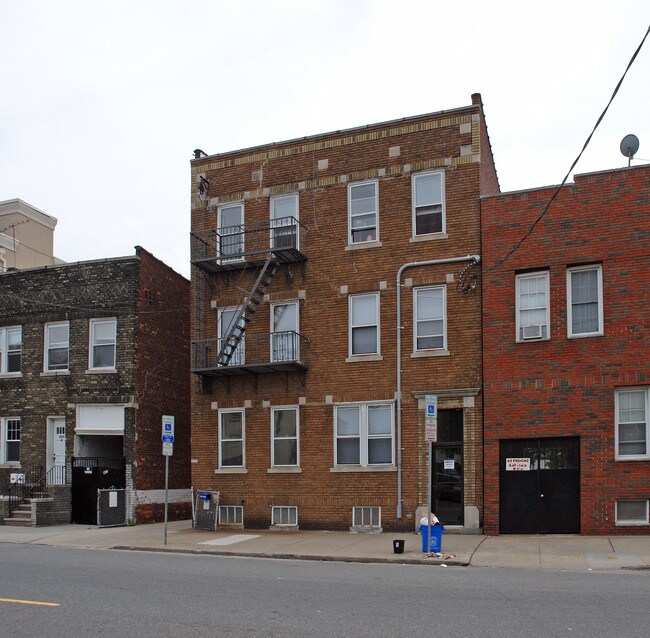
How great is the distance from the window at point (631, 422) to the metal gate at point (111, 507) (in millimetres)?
14054

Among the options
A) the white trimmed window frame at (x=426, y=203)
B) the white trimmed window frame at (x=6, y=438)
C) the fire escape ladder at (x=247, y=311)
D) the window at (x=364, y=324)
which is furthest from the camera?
the white trimmed window frame at (x=6, y=438)

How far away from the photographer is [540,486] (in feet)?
62.4

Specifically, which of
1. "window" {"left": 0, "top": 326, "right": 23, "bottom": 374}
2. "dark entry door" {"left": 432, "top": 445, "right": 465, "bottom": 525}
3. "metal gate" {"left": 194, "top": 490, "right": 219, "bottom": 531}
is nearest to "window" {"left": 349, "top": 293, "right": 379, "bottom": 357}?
"dark entry door" {"left": 432, "top": 445, "right": 465, "bottom": 525}

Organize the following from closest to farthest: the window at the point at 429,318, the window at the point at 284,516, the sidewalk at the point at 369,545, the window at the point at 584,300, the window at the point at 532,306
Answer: the sidewalk at the point at 369,545 → the window at the point at 584,300 → the window at the point at 532,306 → the window at the point at 429,318 → the window at the point at 284,516

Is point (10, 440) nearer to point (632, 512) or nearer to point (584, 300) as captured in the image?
point (584, 300)

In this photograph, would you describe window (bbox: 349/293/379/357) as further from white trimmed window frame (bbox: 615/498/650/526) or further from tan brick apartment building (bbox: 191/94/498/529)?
white trimmed window frame (bbox: 615/498/650/526)

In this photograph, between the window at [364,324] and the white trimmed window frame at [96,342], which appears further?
the white trimmed window frame at [96,342]

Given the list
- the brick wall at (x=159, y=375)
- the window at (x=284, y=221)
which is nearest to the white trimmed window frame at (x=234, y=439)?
the brick wall at (x=159, y=375)

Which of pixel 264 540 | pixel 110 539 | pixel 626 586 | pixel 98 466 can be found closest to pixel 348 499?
pixel 264 540

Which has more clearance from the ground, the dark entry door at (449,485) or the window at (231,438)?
the window at (231,438)

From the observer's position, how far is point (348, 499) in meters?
21.0

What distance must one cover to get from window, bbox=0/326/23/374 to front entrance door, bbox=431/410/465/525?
48.0 ft

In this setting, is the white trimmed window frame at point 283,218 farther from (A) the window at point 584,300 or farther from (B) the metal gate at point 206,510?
(A) the window at point 584,300

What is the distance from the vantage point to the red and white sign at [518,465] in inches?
757
